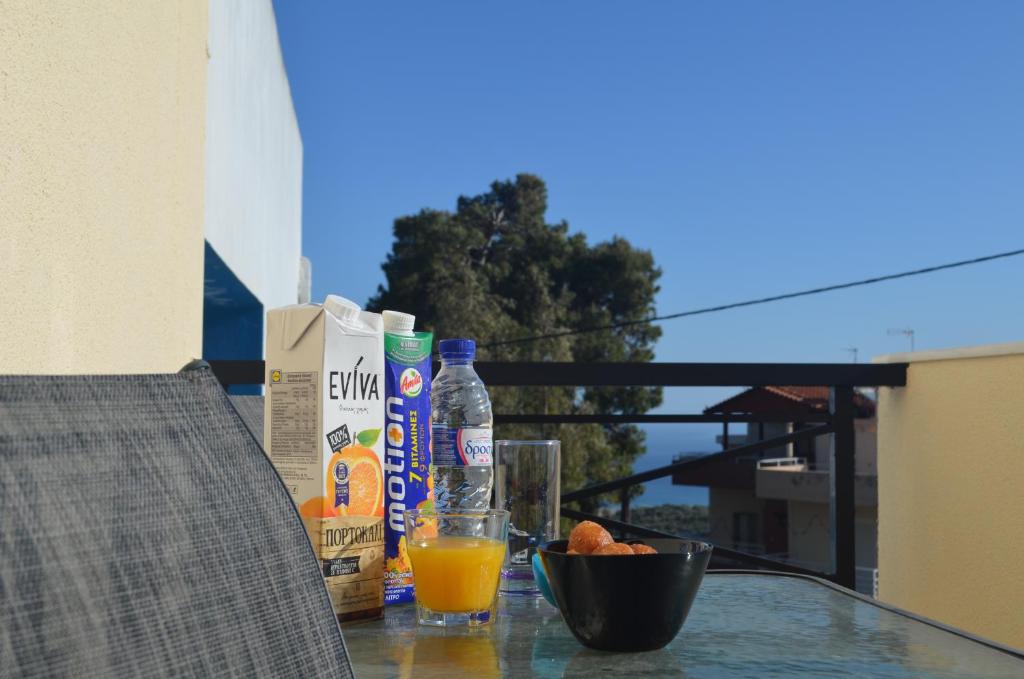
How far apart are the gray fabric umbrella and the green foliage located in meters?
15.3

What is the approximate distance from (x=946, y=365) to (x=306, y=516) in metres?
2.17

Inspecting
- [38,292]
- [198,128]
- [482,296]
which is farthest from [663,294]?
[38,292]

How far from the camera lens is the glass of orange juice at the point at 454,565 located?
0.82 meters

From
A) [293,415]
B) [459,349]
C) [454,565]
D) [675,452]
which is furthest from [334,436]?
[675,452]

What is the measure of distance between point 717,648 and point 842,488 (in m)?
1.89

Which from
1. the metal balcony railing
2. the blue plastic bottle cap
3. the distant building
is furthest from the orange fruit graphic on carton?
the distant building

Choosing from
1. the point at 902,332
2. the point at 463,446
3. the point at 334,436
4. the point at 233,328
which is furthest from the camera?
the point at 902,332

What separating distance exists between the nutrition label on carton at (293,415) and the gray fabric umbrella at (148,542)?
0.29 meters

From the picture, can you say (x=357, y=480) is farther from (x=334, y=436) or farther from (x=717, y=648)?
(x=717, y=648)

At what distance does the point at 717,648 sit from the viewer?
75 centimetres

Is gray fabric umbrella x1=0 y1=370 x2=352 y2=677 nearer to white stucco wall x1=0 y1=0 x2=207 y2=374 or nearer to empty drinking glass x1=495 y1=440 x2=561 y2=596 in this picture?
empty drinking glass x1=495 y1=440 x2=561 y2=596

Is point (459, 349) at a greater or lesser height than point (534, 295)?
lesser

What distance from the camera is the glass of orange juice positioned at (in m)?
0.82

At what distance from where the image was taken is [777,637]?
31.1 inches
